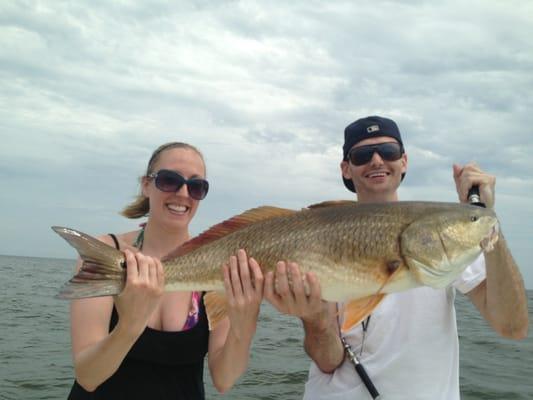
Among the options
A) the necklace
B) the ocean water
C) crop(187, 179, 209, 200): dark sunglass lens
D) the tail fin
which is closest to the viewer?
the tail fin

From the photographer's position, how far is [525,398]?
10.2m

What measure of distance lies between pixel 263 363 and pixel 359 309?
33.2 feet

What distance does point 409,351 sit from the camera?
344 centimetres

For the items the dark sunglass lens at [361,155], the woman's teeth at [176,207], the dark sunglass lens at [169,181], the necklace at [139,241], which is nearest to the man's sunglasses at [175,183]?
the dark sunglass lens at [169,181]

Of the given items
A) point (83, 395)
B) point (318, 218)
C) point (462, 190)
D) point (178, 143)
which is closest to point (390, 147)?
point (462, 190)

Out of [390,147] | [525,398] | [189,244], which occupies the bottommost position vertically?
[525,398]

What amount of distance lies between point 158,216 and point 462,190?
94.3 inches

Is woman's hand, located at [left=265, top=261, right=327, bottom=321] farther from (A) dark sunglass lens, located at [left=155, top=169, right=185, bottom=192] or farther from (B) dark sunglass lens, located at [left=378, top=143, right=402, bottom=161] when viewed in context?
(B) dark sunglass lens, located at [left=378, top=143, right=402, bottom=161]

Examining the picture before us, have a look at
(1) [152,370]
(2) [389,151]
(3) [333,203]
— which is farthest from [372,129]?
(1) [152,370]

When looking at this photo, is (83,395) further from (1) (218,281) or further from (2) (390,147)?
(2) (390,147)

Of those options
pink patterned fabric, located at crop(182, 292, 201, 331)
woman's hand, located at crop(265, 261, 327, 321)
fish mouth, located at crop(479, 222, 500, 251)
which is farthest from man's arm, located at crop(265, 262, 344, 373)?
fish mouth, located at crop(479, 222, 500, 251)

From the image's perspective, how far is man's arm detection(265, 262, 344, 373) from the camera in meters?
3.28

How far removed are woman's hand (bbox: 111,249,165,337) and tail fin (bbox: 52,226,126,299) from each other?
0.07 metres

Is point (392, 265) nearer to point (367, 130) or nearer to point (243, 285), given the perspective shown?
point (243, 285)
